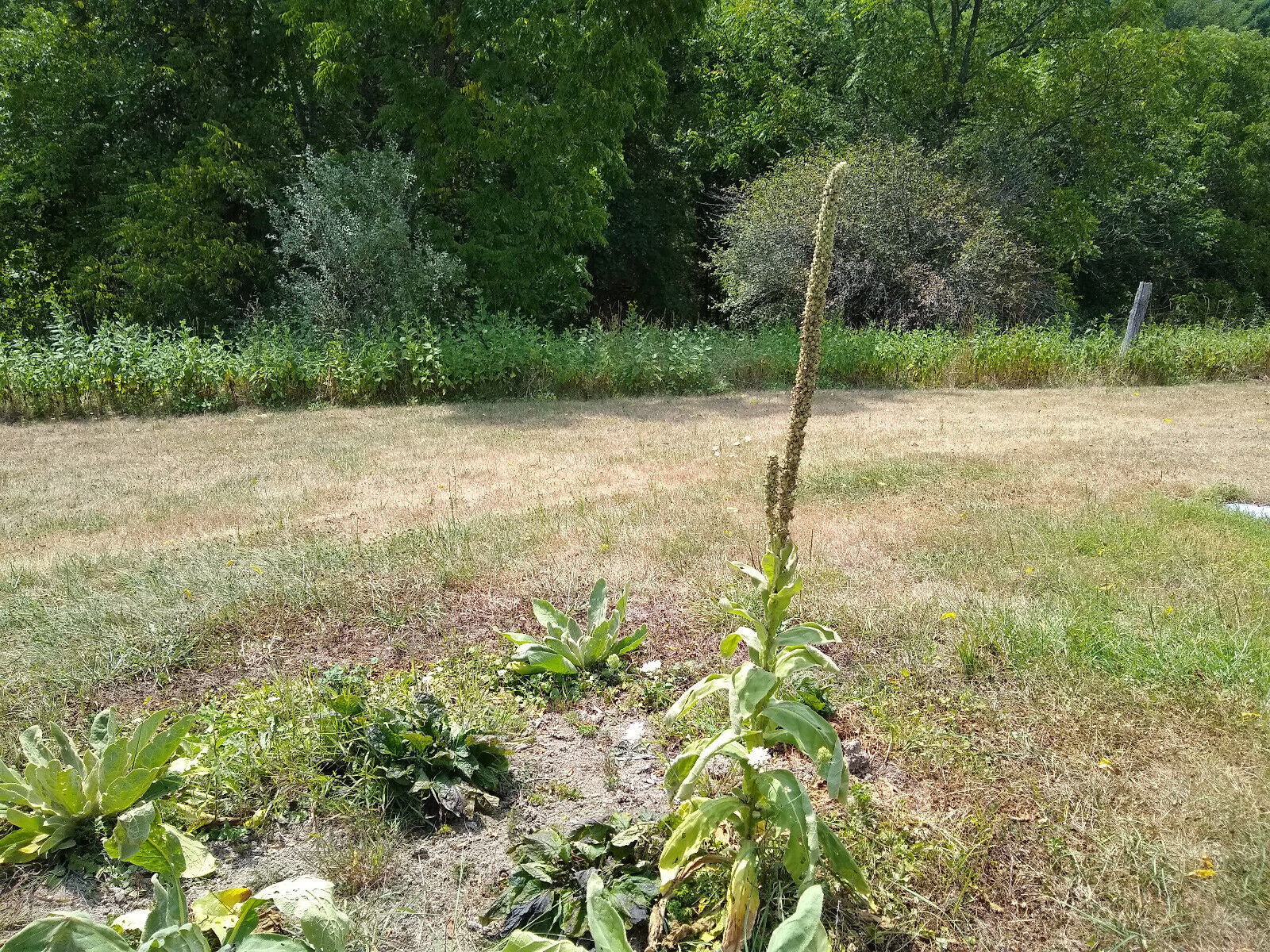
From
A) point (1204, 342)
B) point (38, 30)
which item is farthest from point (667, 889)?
point (38, 30)

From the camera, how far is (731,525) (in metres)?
4.78

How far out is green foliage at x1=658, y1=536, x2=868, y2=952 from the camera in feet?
6.07

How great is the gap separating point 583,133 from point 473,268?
9.35ft

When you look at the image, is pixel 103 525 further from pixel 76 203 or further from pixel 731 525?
pixel 76 203

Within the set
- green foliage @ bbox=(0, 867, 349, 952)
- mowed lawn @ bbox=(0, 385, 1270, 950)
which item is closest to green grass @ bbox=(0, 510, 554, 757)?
mowed lawn @ bbox=(0, 385, 1270, 950)

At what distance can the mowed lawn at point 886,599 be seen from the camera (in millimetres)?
2150

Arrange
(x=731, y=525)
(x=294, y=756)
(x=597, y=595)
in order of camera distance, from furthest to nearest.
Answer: (x=731, y=525), (x=597, y=595), (x=294, y=756)

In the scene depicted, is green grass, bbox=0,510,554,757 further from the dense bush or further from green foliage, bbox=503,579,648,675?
the dense bush

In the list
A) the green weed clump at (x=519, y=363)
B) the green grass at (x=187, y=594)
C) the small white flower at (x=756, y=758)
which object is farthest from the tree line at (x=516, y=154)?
the small white flower at (x=756, y=758)

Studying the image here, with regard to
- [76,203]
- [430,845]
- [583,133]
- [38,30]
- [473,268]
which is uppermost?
[38,30]

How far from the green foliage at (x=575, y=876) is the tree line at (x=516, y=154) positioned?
10497 millimetres

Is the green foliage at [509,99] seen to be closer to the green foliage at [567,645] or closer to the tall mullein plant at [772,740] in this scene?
the green foliage at [567,645]

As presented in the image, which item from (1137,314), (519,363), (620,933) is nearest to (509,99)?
(519,363)

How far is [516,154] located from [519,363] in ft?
13.9
